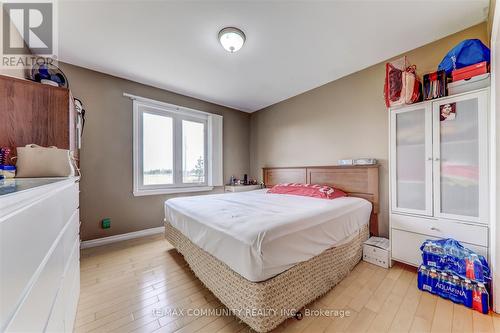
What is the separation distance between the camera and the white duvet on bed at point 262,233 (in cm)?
125

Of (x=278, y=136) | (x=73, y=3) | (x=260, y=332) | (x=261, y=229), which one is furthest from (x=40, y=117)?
(x=278, y=136)

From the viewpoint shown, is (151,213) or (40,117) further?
(151,213)

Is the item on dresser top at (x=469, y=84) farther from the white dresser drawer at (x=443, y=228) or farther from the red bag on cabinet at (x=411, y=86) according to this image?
the white dresser drawer at (x=443, y=228)

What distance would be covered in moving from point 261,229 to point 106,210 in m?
2.74

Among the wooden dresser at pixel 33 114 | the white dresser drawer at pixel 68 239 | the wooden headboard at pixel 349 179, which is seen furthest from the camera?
the wooden headboard at pixel 349 179

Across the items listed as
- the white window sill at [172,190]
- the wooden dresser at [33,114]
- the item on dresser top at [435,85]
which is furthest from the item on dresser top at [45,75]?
the item on dresser top at [435,85]

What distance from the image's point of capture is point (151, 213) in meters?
3.32

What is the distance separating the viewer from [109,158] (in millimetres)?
2955

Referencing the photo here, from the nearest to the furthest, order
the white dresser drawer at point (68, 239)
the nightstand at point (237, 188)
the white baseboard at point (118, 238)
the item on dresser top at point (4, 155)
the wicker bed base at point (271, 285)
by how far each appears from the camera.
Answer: the white dresser drawer at point (68, 239) → the wicker bed base at point (271, 285) → the item on dresser top at point (4, 155) → the white baseboard at point (118, 238) → the nightstand at point (237, 188)

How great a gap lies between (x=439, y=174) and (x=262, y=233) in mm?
1944

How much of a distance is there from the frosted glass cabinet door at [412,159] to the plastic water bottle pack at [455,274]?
1.24 ft

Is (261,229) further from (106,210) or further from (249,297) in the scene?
(106,210)

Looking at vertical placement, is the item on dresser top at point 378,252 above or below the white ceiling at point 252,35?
below

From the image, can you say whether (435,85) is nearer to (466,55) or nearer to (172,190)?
(466,55)
